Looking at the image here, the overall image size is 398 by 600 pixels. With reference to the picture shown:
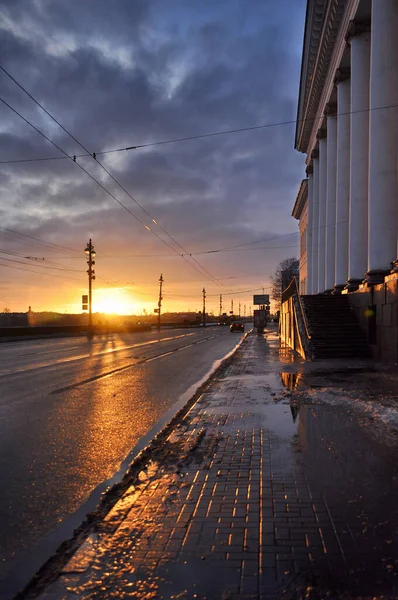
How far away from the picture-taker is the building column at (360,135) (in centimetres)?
2192

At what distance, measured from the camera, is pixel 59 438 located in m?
6.82

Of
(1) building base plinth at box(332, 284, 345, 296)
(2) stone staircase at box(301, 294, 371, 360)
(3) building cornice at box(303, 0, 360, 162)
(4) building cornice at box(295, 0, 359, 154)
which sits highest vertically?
(4) building cornice at box(295, 0, 359, 154)

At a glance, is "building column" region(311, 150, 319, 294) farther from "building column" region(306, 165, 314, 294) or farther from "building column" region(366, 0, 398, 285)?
"building column" region(366, 0, 398, 285)

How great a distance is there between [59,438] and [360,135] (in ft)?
65.0

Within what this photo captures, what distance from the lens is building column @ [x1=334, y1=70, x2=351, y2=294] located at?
83.6ft

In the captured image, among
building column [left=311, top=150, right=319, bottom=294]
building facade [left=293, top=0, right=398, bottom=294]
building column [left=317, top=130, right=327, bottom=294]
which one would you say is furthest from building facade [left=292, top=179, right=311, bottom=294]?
building facade [left=293, top=0, right=398, bottom=294]

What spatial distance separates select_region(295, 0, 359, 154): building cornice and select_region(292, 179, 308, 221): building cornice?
34.0 ft

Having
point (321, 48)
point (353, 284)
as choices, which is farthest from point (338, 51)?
point (353, 284)

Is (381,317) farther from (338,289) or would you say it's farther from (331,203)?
(331,203)

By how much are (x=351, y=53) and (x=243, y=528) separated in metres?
23.7

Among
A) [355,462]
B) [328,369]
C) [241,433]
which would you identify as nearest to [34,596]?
[355,462]

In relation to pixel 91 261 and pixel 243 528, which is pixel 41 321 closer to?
pixel 91 261

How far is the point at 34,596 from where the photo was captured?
2896 millimetres

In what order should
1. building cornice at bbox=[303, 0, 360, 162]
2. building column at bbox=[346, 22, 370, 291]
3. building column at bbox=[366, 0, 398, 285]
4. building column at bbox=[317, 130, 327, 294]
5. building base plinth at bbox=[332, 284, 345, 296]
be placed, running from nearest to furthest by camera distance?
building column at bbox=[366, 0, 398, 285]
building column at bbox=[346, 22, 370, 291]
building cornice at bbox=[303, 0, 360, 162]
building base plinth at bbox=[332, 284, 345, 296]
building column at bbox=[317, 130, 327, 294]
